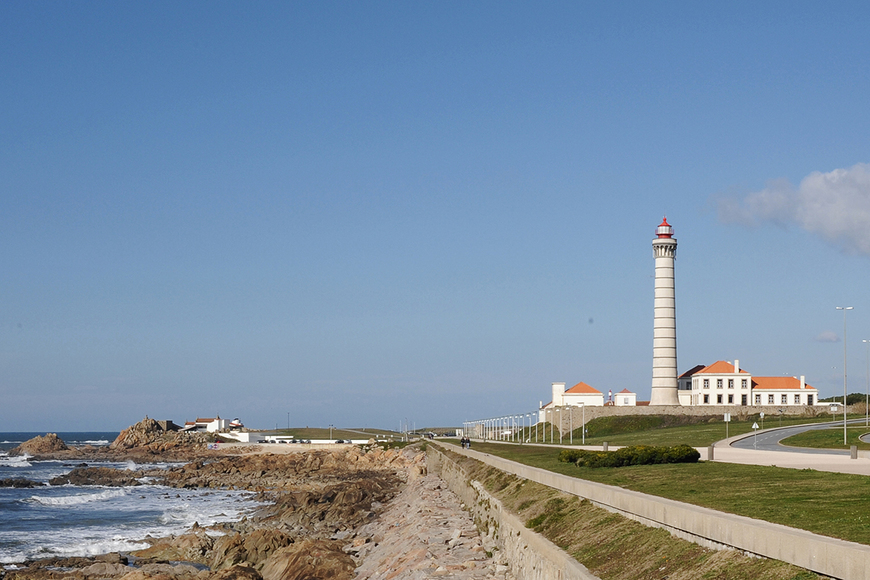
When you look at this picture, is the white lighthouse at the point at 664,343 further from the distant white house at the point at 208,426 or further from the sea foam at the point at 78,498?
the distant white house at the point at 208,426

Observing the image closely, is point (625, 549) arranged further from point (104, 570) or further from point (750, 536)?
point (104, 570)

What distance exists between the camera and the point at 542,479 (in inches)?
1078

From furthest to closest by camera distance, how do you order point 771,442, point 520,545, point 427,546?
point 771,442 < point 427,546 < point 520,545

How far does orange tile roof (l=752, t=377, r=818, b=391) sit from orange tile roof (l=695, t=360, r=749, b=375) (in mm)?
1944

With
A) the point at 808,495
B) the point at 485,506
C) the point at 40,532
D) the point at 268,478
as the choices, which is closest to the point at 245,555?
the point at 485,506

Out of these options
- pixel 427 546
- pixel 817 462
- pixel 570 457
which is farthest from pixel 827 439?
pixel 427 546

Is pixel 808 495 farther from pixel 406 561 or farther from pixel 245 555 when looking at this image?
pixel 245 555

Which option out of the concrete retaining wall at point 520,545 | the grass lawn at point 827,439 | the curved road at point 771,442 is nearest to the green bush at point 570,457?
the concrete retaining wall at point 520,545

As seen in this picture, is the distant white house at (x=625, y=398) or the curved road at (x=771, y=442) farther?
the distant white house at (x=625, y=398)

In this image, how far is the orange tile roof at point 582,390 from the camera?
355ft

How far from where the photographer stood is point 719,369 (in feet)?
326

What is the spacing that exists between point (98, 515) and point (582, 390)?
6666 centimetres

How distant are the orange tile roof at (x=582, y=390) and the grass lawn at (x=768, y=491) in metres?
79.8

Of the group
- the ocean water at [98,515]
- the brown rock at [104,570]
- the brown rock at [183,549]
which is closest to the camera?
the brown rock at [104,570]
